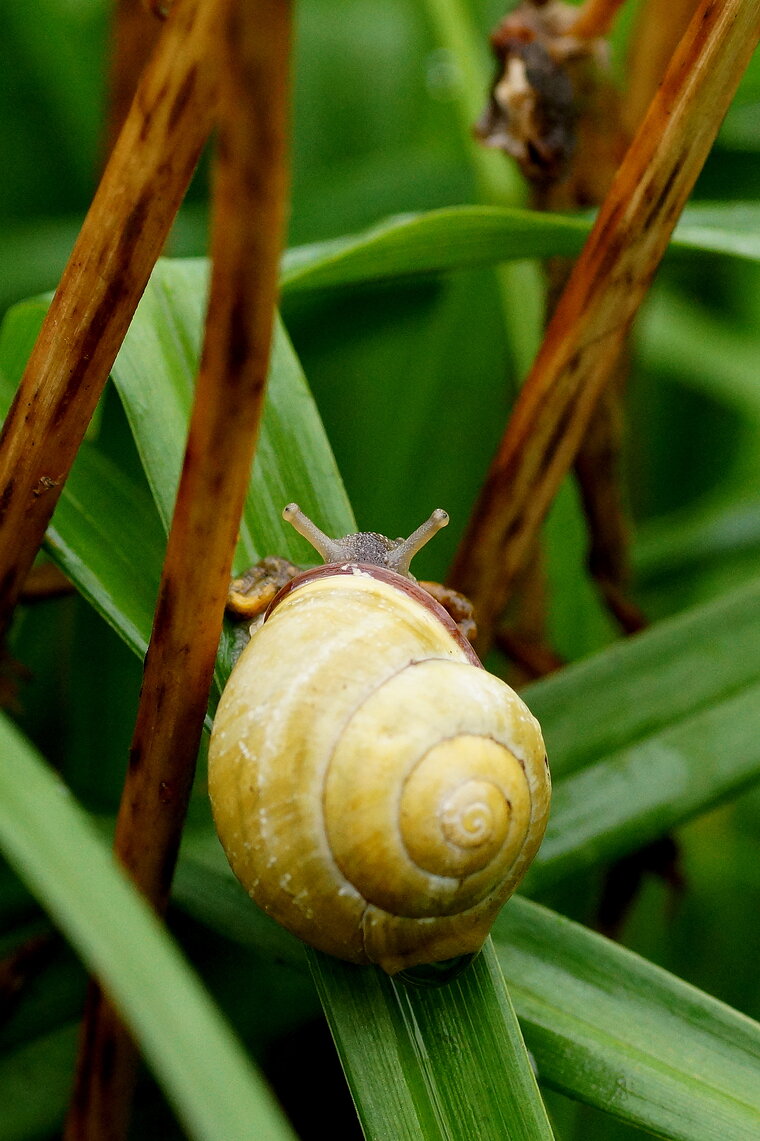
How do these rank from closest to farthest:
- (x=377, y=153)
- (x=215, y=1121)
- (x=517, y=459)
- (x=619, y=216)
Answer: (x=215, y=1121) < (x=619, y=216) < (x=517, y=459) < (x=377, y=153)

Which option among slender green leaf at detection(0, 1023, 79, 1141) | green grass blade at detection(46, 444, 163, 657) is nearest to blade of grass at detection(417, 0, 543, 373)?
green grass blade at detection(46, 444, 163, 657)

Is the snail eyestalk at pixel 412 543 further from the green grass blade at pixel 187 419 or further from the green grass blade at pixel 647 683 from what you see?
the green grass blade at pixel 647 683

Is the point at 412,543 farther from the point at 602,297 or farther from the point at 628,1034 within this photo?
the point at 628,1034

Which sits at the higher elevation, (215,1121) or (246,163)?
(246,163)

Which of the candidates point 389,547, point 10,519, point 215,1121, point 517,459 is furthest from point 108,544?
point 215,1121

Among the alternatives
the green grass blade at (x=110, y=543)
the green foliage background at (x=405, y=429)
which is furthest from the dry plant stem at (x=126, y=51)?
the green grass blade at (x=110, y=543)

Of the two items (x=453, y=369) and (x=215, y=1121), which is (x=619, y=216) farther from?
(x=215, y=1121)
